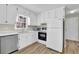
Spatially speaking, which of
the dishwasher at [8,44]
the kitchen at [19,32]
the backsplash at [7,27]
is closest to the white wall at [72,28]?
the kitchen at [19,32]

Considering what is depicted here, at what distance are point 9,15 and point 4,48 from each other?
3.59ft

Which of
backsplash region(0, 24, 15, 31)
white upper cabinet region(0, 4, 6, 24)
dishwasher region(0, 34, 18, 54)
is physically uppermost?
white upper cabinet region(0, 4, 6, 24)

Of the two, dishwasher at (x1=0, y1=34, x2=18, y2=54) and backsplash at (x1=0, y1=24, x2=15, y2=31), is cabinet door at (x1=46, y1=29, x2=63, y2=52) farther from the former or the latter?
backsplash at (x1=0, y1=24, x2=15, y2=31)

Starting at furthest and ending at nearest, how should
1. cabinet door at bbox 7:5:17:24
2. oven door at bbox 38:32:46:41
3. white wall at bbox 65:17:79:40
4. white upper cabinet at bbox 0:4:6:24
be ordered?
white wall at bbox 65:17:79:40 < oven door at bbox 38:32:46:41 < cabinet door at bbox 7:5:17:24 < white upper cabinet at bbox 0:4:6:24

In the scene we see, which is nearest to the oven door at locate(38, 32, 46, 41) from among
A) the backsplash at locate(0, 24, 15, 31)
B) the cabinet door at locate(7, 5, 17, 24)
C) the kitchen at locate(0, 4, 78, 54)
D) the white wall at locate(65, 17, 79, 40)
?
the kitchen at locate(0, 4, 78, 54)

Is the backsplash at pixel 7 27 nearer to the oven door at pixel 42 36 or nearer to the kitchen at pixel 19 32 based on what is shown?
the kitchen at pixel 19 32

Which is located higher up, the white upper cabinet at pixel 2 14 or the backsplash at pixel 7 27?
the white upper cabinet at pixel 2 14

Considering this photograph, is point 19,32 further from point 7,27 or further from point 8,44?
point 8,44

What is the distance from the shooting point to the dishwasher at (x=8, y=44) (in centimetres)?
203

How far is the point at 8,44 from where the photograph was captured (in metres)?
2.17

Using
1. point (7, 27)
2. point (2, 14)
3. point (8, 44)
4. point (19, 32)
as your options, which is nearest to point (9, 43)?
point (8, 44)

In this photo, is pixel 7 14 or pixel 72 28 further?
pixel 72 28

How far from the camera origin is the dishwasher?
6.66 feet
